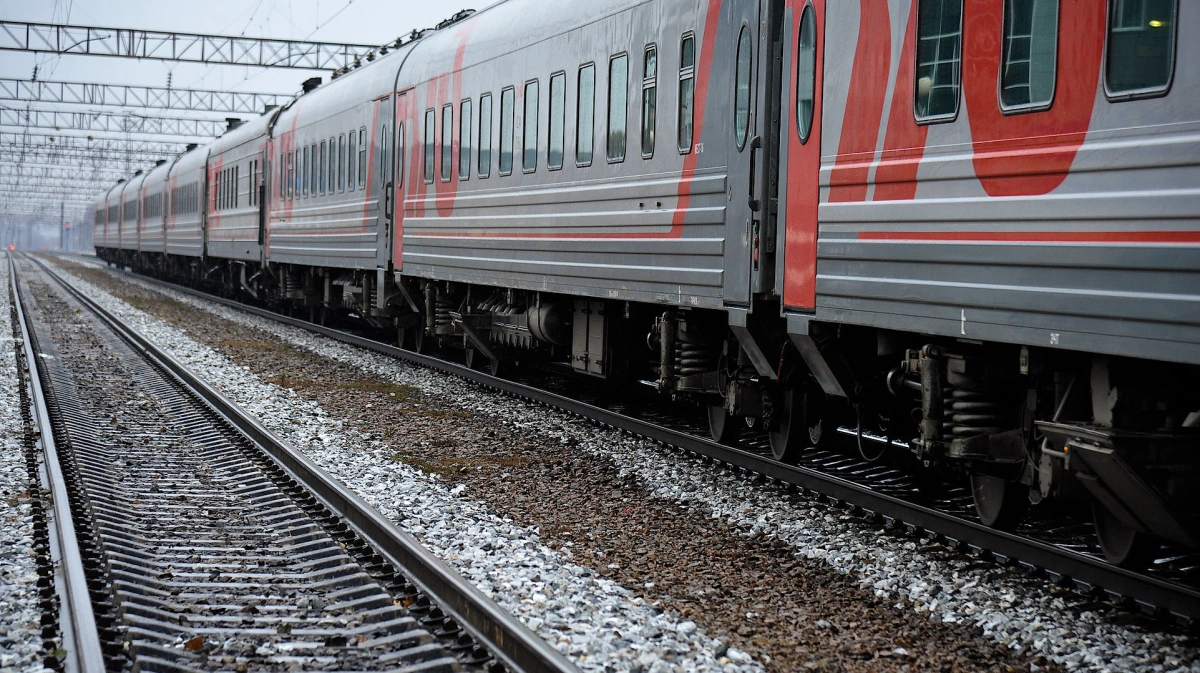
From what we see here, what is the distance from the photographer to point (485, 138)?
12719 mm

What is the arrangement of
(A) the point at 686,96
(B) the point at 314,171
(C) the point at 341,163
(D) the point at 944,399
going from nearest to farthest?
(D) the point at 944,399
(A) the point at 686,96
(C) the point at 341,163
(B) the point at 314,171

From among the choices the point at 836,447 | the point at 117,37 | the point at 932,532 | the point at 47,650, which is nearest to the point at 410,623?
the point at 47,650

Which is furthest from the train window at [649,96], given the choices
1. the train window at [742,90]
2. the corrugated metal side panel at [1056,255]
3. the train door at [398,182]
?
the train door at [398,182]

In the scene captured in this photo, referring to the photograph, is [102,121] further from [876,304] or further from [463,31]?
[876,304]

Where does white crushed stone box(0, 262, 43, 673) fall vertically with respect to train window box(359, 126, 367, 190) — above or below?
below

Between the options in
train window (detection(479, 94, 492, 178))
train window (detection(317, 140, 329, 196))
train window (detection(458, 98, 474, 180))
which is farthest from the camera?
train window (detection(317, 140, 329, 196))

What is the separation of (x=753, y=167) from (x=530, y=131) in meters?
4.21

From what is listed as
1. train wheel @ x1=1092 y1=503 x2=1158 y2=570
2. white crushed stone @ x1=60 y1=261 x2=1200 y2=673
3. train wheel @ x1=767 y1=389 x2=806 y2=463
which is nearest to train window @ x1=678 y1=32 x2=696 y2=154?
train wheel @ x1=767 y1=389 x2=806 y2=463

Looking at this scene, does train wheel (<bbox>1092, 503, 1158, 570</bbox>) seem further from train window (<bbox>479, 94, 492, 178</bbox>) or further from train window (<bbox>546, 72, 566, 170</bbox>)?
train window (<bbox>479, 94, 492, 178</bbox>)

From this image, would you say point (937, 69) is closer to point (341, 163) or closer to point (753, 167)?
point (753, 167)

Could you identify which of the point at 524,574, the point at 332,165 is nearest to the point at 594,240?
the point at 524,574

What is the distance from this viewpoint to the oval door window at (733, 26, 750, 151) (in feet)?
26.1

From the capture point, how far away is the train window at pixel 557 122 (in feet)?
35.8

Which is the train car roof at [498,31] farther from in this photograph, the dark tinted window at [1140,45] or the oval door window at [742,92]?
the dark tinted window at [1140,45]
